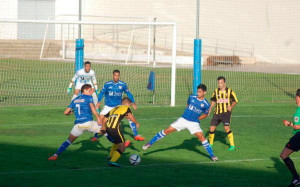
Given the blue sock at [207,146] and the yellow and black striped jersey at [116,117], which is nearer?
the yellow and black striped jersey at [116,117]

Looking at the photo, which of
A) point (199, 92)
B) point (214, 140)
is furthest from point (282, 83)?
point (199, 92)

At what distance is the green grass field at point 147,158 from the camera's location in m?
10.2

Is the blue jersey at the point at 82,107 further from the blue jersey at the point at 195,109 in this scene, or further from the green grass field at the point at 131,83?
the green grass field at the point at 131,83

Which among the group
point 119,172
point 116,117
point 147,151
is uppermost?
point 116,117

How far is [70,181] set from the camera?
997 cm

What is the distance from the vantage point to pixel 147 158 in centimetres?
1236

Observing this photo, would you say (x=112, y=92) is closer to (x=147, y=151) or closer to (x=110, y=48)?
(x=147, y=151)

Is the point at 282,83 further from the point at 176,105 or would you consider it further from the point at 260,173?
the point at 260,173

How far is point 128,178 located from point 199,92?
3.27 m

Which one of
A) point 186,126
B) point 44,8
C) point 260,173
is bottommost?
point 260,173

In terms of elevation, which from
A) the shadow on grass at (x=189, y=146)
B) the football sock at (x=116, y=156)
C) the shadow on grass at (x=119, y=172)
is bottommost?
the shadow on grass at (x=119, y=172)

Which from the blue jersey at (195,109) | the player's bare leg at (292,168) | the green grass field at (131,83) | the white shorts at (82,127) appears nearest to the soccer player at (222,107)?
the blue jersey at (195,109)

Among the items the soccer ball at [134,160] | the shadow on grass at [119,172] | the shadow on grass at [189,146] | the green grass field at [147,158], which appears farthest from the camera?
the shadow on grass at [189,146]

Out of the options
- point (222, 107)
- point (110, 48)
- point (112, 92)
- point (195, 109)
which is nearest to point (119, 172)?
point (195, 109)
